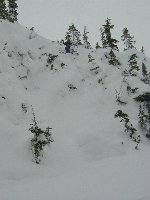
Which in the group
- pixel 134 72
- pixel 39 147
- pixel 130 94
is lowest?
pixel 39 147

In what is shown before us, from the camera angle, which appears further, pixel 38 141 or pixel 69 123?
pixel 69 123

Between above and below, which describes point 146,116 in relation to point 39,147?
above

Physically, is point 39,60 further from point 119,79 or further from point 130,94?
point 130,94

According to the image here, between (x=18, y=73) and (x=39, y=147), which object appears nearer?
(x=39, y=147)

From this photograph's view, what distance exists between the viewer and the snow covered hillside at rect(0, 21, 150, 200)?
8.08m

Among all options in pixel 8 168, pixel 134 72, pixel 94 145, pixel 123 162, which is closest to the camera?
pixel 8 168

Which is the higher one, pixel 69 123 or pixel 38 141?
pixel 69 123

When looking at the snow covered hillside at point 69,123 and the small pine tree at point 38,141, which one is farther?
the small pine tree at point 38,141

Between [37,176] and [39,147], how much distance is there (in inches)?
70.2

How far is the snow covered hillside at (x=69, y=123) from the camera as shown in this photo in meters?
8.08

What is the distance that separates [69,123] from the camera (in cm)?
1477

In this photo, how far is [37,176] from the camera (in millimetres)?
9445

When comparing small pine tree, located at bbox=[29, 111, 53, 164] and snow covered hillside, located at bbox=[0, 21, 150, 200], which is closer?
snow covered hillside, located at bbox=[0, 21, 150, 200]

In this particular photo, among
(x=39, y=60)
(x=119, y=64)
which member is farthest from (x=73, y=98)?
(x=119, y=64)
